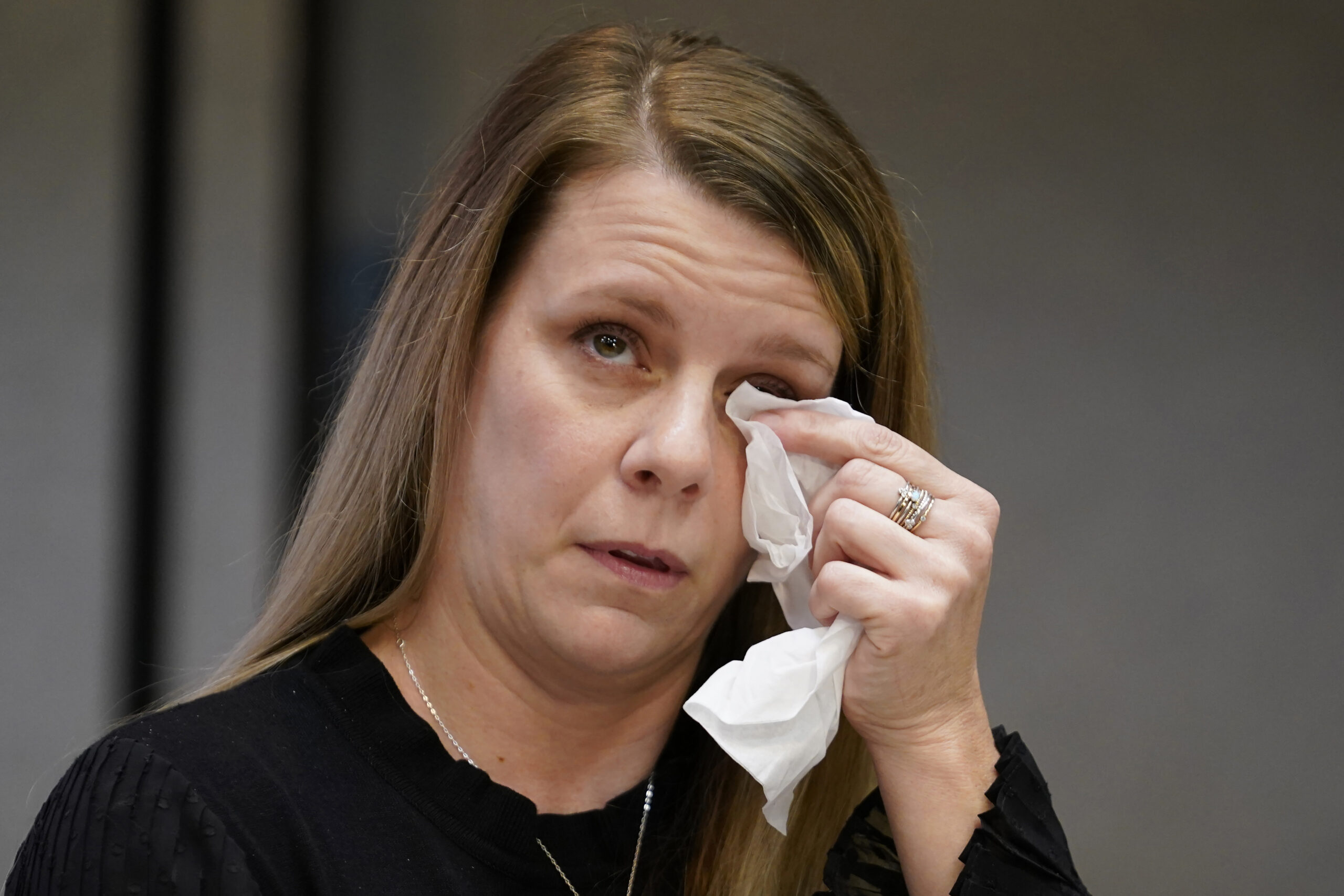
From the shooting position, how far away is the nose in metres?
1.16

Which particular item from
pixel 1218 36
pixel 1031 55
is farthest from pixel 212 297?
pixel 1218 36

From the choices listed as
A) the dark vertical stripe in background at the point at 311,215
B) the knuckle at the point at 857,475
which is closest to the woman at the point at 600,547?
the knuckle at the point at 857,475

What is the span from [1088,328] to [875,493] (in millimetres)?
1322

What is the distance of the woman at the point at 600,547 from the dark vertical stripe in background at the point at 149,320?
3.24 feet

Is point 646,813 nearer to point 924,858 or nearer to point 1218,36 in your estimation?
point 924,858

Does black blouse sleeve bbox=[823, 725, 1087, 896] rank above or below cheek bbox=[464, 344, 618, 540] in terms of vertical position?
below

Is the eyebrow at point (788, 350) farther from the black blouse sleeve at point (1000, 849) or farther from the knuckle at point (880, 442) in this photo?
the black blouse sleeve at point (1000, 849)

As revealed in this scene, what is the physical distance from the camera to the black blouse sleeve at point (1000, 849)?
1209 millimetres

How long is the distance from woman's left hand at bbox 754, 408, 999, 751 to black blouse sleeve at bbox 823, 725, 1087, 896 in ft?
0.21

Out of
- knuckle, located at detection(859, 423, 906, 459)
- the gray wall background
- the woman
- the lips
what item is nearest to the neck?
the woman

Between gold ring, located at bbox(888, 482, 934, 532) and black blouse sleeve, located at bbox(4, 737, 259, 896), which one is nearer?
black blouse sleeve, located at bbox(4, 737, 259, 896)

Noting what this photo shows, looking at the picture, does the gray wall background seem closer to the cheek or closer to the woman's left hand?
the woman's left hand

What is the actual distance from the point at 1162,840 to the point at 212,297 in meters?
2.11

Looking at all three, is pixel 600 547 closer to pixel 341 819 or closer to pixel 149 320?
pixel 341 819
